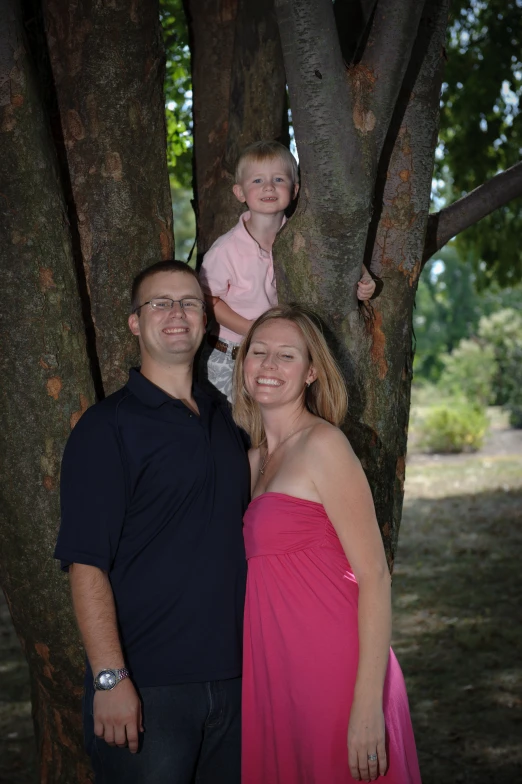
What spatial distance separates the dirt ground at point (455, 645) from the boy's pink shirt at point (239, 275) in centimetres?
319

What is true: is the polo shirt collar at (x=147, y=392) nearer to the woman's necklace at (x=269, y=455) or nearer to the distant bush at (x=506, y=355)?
the woman's necklace at (x=269, y=455)

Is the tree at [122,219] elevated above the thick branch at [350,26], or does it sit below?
below

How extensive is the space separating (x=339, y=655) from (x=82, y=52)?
2548 mm

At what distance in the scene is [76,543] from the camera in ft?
8.71

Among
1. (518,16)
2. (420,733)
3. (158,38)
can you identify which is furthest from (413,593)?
(158,38)

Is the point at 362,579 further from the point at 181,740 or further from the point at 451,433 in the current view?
the point at 451,433

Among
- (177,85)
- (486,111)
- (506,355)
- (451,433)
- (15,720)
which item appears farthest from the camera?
(506,355)

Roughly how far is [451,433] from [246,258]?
1556 cm

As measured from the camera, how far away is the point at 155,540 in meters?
2.76

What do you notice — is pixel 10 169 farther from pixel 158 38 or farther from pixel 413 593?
pixel 413 593

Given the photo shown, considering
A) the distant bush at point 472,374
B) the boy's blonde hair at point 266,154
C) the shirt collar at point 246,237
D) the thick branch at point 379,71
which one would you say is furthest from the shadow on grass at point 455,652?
the distant bush at point 472,374

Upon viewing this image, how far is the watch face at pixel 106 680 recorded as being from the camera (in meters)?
2.63

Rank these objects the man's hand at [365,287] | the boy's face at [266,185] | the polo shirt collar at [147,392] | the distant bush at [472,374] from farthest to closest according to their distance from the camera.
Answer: the distant bush at [472,374] < the boy's face at [266,185] < the man's hand at [365,287] < the polo shirt collar at [147,392]

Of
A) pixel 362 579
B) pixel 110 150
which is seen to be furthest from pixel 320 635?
pixel 110 150
